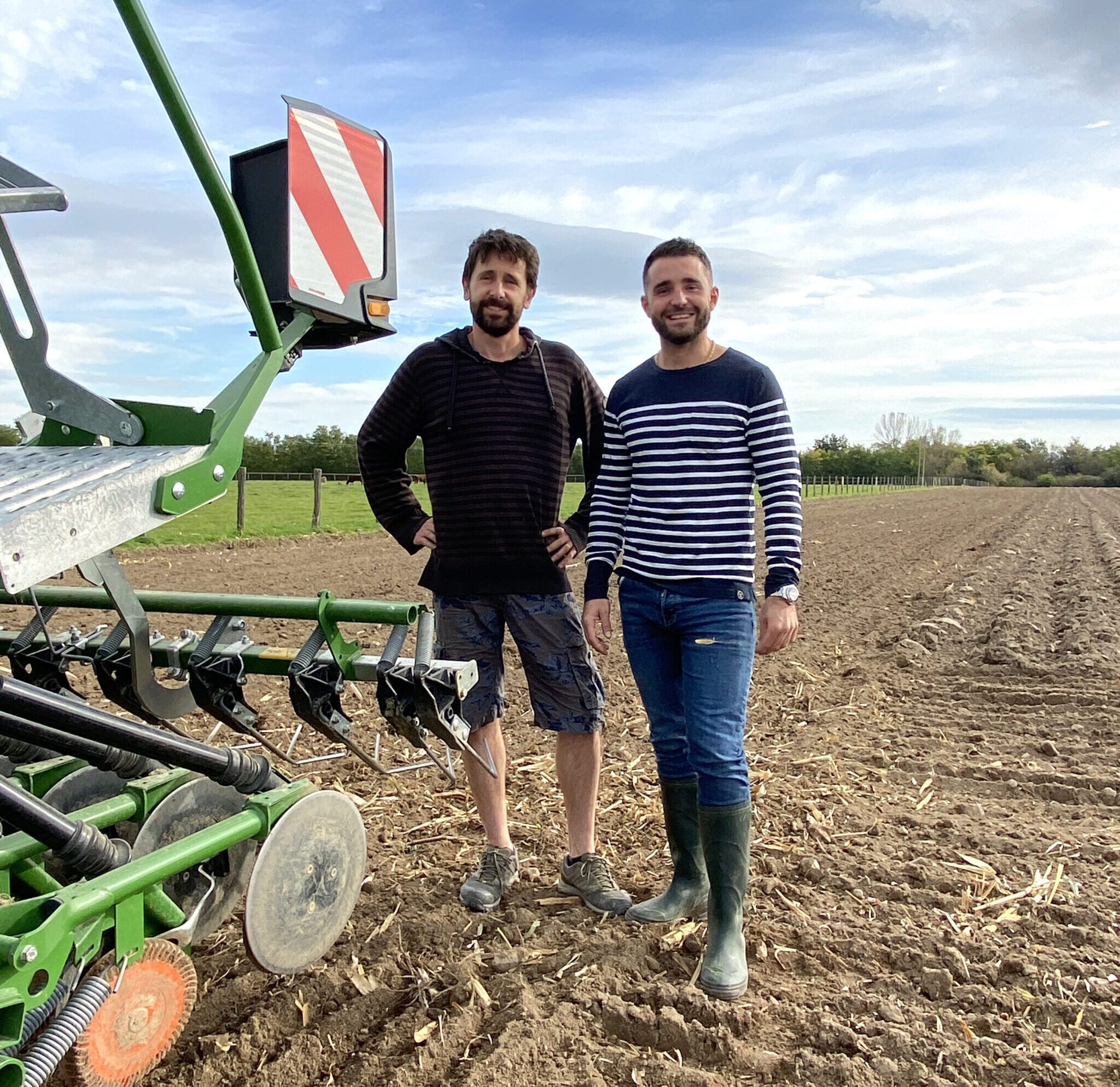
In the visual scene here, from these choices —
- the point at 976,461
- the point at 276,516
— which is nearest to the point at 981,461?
the point at 976,461

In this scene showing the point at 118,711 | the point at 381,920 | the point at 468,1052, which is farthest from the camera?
the point at 118,711

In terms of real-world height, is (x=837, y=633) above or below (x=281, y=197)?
below

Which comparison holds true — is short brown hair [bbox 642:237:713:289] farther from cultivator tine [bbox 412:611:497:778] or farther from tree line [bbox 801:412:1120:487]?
tree line [bbox 801:412:1120:487]

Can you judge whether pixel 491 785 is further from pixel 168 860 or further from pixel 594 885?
pixel 168 860

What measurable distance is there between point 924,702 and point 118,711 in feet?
17.5

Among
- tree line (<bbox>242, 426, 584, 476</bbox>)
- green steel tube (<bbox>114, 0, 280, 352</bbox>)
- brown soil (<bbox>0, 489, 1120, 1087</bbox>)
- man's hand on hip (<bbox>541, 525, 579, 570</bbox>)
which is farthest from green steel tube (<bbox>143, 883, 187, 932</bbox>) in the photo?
tree line (<bbox>242, 426, 584, 476</bbox>)

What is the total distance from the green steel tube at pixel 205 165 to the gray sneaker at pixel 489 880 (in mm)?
Answer: 2063

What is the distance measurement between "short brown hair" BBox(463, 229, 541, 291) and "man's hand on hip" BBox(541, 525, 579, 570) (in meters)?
0.87

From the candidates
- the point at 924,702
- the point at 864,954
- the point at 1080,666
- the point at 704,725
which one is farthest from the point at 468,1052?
the point at 1080,666

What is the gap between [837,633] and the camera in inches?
359

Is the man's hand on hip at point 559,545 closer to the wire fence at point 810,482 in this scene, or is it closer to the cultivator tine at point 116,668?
the wire fence at point 810,482

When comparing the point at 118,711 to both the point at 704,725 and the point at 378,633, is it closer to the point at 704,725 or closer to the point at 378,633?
the point at 378,633

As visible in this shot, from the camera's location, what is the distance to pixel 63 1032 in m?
1.97

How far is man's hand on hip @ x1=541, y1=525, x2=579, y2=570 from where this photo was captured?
3.39m
